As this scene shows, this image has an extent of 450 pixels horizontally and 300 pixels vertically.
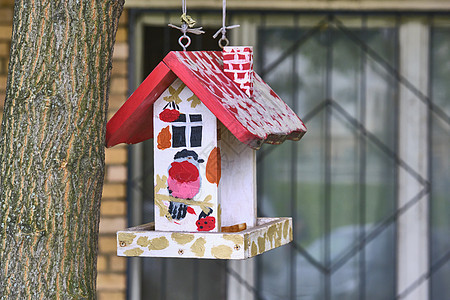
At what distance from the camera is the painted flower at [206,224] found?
1859 mm

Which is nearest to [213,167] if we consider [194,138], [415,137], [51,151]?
[194,138]

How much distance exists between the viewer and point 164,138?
1921mm

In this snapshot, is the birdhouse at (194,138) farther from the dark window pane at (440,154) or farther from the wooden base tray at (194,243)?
the dark window pane at (440,154)

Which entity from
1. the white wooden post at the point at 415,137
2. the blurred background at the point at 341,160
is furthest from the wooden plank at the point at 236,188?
the white wooden post at the point at 415,137

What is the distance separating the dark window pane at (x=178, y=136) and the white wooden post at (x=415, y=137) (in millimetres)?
1936

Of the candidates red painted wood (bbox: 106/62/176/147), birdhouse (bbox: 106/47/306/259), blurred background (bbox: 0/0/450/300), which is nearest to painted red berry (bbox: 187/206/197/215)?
birdhouse (bbox: 106/47/306/259)

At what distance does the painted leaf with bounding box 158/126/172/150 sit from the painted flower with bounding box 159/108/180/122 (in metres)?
0.02

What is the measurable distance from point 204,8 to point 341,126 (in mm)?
861

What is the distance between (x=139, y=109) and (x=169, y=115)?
8 centimetres

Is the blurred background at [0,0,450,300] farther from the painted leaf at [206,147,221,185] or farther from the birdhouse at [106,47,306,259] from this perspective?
the painted leaf at [206,147,221,185]

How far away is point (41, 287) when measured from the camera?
64.1 inches

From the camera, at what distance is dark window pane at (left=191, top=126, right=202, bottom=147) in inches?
74.6

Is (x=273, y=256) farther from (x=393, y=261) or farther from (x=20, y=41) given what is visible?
(x=20, y=41)

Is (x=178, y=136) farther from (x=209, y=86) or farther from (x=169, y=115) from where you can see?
(x=209, y=86)
